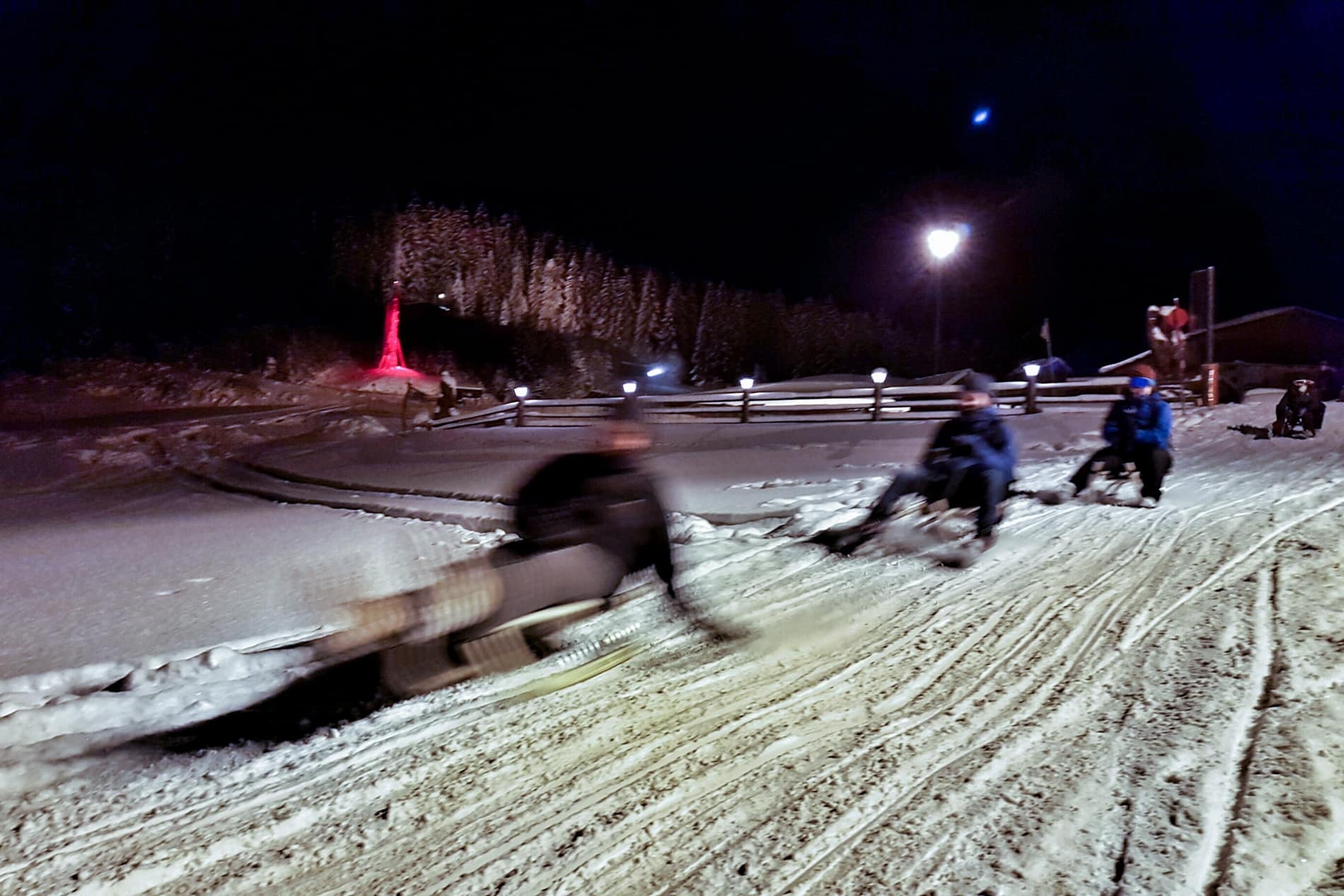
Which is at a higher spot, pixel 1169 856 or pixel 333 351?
pixel 333 351

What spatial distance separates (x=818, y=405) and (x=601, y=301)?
111 feet

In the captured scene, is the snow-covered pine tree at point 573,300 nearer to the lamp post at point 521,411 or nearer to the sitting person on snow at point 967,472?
the lamp post at point 521,411

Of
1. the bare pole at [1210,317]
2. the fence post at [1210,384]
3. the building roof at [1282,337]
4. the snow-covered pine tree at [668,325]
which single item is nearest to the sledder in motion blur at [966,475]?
the bare pole at [1210,317]

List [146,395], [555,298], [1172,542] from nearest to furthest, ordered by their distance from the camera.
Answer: [1172,542] → [146,395] → [555,298]

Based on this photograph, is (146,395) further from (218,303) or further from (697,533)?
(697,533)

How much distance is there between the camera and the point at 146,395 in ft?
115

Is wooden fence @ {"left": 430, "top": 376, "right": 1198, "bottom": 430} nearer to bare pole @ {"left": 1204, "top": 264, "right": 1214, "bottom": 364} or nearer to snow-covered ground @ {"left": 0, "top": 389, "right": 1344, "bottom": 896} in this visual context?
bare pole @ {"left": 1204, "top": 264, "right": 1214, "bottom": 364}

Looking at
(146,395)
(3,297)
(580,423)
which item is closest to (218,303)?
(3,297)

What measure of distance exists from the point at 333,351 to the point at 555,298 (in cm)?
1443

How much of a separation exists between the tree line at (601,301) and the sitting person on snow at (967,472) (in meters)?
44.1

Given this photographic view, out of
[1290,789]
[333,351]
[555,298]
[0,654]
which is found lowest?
[0,654]

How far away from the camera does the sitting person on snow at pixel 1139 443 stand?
7.63 m

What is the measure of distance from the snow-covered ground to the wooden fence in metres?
13.3

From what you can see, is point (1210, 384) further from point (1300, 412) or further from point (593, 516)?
point (593, 516)
